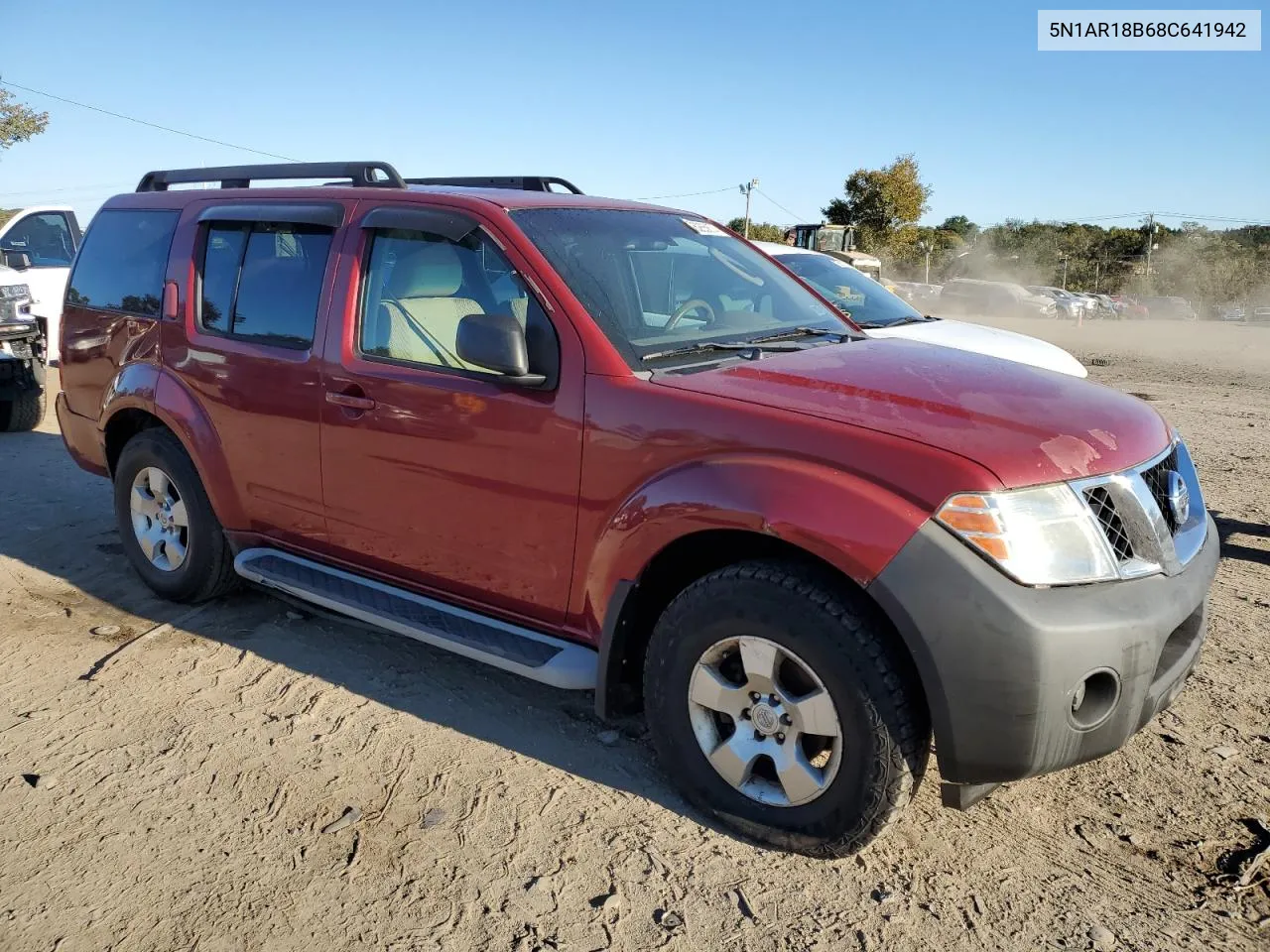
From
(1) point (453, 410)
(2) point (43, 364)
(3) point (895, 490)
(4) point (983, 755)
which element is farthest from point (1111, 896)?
(2) point (43, 364)

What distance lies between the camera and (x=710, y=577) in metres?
2.85

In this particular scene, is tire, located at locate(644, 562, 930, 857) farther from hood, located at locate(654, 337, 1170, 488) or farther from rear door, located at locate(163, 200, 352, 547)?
rear door, located at locate(163, 200, 352, 547)

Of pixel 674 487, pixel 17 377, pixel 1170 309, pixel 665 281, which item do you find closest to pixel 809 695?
pixel 674 487

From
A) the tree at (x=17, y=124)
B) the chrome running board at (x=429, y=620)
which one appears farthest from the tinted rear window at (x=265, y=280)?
the tree at (x=17, y=124)

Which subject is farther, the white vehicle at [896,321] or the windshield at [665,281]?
the white vehicle at [896,321]

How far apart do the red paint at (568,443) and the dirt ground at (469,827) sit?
0.51 metres

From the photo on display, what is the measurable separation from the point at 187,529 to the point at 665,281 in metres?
2.52

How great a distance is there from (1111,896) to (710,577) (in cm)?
135

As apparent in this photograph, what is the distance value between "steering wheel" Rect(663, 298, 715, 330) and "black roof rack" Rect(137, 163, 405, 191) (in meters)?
1.24

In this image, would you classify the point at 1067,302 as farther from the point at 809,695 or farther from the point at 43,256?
the point at 809,695

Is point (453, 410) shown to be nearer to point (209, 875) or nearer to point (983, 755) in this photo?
point (209, 875)

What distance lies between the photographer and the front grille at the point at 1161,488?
284cm

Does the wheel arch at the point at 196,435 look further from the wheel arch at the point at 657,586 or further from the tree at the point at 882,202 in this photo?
the tree at the point at 882,202

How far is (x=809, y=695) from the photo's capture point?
8.89 feet
